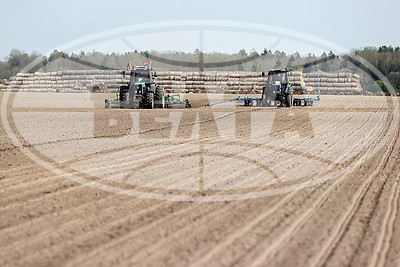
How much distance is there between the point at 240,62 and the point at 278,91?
1240 inches

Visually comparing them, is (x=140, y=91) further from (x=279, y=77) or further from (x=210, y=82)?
(x=210, y=82)

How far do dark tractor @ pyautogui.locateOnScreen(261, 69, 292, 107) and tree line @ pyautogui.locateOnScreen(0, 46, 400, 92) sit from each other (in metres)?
20.1

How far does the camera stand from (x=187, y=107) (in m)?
26.3

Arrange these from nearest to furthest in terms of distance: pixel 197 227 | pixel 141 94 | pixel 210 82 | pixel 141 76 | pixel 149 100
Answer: pixel 197 227
pixel 149 100
pixel 141 94
pixel 141 76
pixel 210 82

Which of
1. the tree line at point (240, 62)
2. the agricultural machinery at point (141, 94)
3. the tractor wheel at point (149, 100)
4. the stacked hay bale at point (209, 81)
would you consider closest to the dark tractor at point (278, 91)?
the agricultural machinery at point (141, 94)

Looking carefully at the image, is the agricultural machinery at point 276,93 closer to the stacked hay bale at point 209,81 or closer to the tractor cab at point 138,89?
the tractor cab at point 138,89

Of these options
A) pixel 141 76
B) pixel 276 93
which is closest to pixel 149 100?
pixel 141 76

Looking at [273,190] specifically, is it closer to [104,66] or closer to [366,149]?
[366,149]

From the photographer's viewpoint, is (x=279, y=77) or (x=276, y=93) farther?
(x=279, y=77)

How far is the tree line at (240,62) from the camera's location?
53406mm

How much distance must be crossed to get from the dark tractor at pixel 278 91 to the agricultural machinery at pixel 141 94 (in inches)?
196

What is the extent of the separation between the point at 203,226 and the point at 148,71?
20.9 metres

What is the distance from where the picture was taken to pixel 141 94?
25.5m

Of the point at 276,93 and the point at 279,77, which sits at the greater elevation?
the point at 279,77
